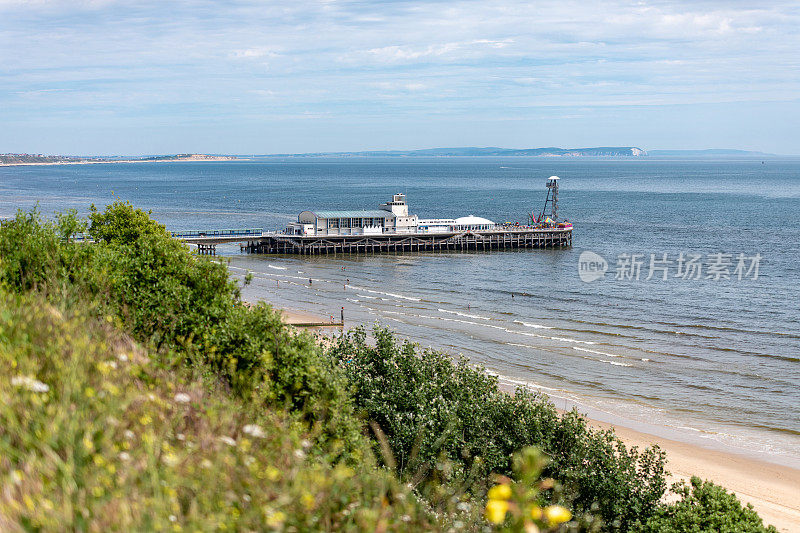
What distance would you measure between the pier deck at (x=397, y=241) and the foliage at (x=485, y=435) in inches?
2577

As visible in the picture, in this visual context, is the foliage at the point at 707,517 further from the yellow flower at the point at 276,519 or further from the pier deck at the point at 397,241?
the pier deck at the point at 397,241

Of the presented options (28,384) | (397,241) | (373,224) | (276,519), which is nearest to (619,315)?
(397,241)

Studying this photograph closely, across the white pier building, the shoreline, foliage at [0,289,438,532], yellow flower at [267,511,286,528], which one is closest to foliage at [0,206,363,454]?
foliage at [0,289,438,532]

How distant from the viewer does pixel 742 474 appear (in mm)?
28031

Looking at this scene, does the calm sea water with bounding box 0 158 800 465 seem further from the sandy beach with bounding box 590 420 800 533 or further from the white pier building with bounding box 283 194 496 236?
the white pier building with bounding box 283 194 496 236

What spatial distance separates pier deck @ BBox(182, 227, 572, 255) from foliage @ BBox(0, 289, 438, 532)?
7594 centimetres

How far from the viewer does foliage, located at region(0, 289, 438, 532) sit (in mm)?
5875

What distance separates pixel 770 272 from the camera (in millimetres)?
69812

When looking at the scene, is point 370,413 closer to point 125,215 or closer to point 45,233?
point 45,233

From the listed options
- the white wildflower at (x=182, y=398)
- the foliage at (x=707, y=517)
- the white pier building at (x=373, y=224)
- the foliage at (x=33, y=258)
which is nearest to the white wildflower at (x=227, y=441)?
the white wildflower at (x=182, y=398)

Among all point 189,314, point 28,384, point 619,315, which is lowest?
point 619,315

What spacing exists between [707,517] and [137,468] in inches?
595

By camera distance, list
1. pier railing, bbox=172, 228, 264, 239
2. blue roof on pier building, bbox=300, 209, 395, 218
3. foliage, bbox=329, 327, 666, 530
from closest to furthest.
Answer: foliage, bbox=329, 327, 666, 530 → pier railing, bbox=172, 228, 264, 239 → blue roof on pier building, bbox=300, 209, 395, 218

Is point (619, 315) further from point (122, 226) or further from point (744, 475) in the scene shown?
point (122, 226)
